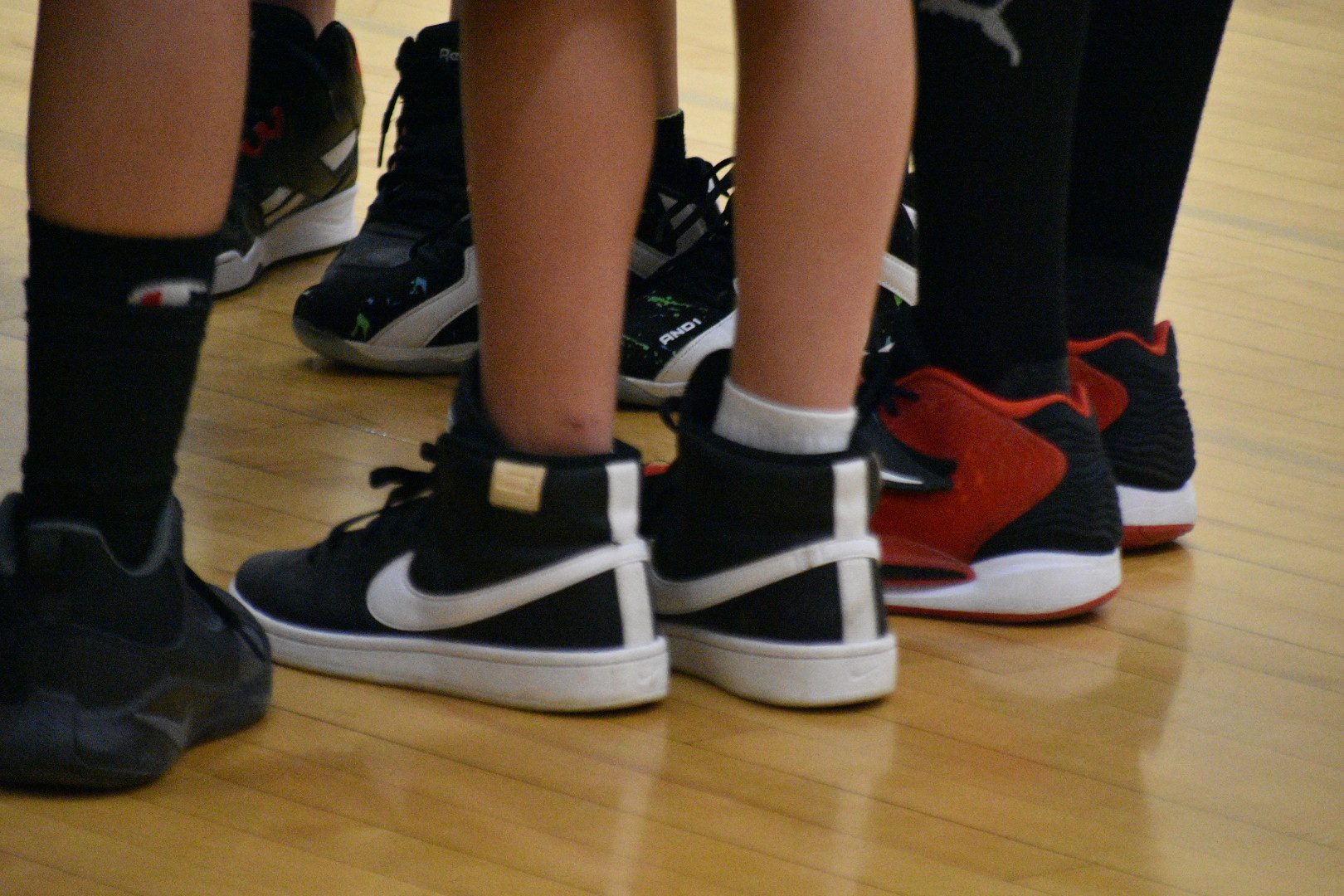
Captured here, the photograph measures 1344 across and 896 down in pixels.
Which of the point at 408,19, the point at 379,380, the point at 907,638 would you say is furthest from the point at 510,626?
the point at 408,19

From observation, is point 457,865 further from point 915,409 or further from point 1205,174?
point 1205,174

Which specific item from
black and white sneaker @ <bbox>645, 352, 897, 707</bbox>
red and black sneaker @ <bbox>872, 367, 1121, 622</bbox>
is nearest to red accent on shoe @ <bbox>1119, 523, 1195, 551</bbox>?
red and black sneaker @ <bbox>872, 367, 1121, 622</bbox>

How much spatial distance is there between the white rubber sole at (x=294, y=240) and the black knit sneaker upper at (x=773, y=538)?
0.75 metres

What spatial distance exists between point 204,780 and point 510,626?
19 cm

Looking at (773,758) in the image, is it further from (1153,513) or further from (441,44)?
(441,44)

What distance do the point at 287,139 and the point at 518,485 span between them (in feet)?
2.78

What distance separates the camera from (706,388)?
97cm

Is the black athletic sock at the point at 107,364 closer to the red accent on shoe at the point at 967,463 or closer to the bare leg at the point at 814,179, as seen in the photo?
the bare leg at the point at 814,179

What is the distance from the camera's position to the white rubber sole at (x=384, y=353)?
4.68ft

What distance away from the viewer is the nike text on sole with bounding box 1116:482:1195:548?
3.95 ft

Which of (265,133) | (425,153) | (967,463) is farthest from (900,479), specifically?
(265,133)

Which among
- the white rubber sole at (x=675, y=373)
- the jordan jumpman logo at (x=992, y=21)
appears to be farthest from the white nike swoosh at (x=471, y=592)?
the white rubber sole at (x=675, y=373)

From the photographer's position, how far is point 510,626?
2.98 ft

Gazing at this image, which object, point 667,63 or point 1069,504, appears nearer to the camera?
point 1069,504
